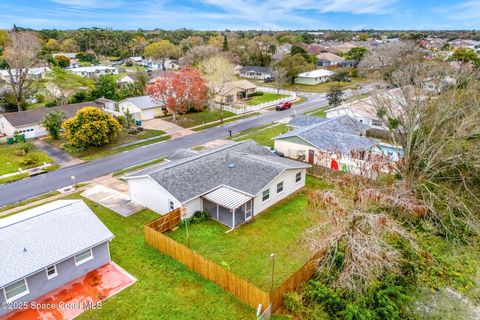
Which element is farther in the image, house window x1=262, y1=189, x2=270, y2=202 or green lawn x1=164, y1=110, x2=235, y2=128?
green lawn x1=164, y1=110, x2=235, y2=128

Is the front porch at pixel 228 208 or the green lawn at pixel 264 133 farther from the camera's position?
the green lawn at pixel 264 133

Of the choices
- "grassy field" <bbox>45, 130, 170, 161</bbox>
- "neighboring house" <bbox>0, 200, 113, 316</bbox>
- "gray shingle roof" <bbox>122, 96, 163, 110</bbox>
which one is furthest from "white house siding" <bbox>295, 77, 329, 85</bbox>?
"neighboring house" <bbox>0, 200, 113, 316</bbox>

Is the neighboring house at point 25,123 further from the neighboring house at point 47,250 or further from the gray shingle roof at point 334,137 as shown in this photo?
the gray shingle roof at point 334,137

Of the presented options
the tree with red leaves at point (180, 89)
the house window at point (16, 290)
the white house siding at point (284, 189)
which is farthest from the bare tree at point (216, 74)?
the house window at point (16, 290)

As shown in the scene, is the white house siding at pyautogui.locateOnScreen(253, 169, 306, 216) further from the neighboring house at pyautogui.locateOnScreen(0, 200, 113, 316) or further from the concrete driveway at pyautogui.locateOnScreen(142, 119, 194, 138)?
the concrete driveway at pyautogui.locateOnScreen(142, 119, 194, 138)

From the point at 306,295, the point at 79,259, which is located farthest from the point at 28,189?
the point at 306,295

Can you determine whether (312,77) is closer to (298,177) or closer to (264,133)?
(264,133)
